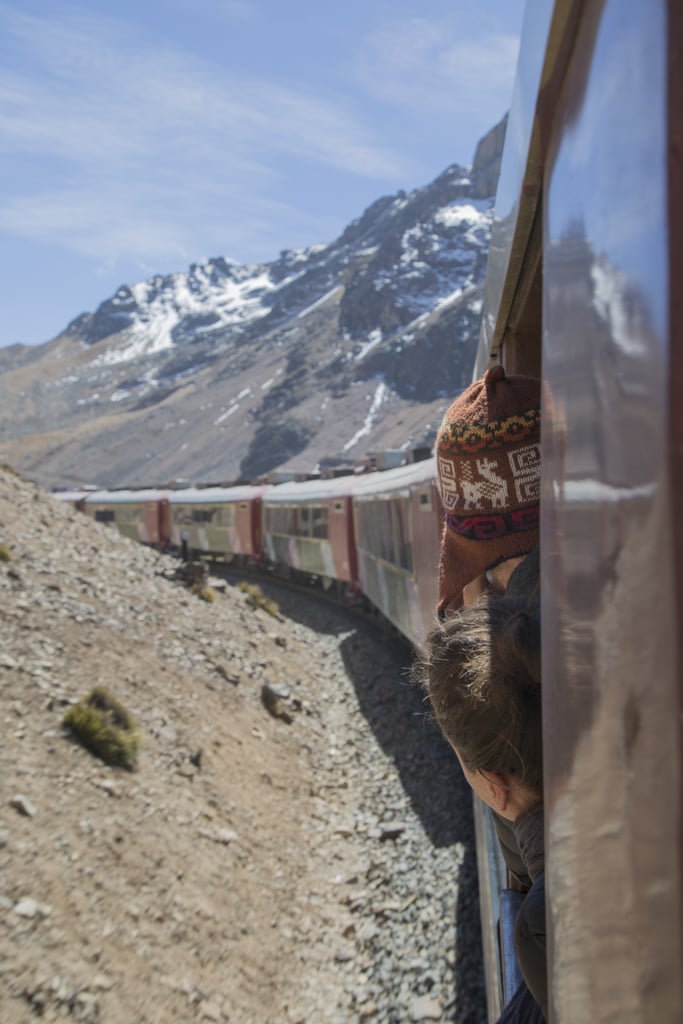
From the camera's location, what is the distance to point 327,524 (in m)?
20.5

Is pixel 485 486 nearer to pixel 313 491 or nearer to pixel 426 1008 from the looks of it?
pixel 426 1008

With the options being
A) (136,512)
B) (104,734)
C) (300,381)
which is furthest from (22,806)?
(300,381)

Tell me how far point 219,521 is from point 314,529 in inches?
332

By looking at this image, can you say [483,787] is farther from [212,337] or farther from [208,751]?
[212,337]

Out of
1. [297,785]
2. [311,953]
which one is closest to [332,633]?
[297,785]

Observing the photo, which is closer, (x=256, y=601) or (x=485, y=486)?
(x=485, y=486)

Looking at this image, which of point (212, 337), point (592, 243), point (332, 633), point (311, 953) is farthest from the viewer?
point (212, 337)

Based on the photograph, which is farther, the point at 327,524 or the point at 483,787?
the point at 327,524

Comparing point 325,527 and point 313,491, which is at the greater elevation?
point 313,491

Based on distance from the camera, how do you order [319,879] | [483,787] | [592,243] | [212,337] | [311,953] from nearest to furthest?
1. [592,243]
2. [483,787]
3. [311,953]
4. [319,879]
5. [212,337]

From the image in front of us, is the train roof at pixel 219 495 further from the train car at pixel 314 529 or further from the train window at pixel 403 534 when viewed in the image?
the train window at pixel 403 534

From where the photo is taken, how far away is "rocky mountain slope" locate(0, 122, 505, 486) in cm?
11088

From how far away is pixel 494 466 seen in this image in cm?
209

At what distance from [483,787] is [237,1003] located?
5792 mm
